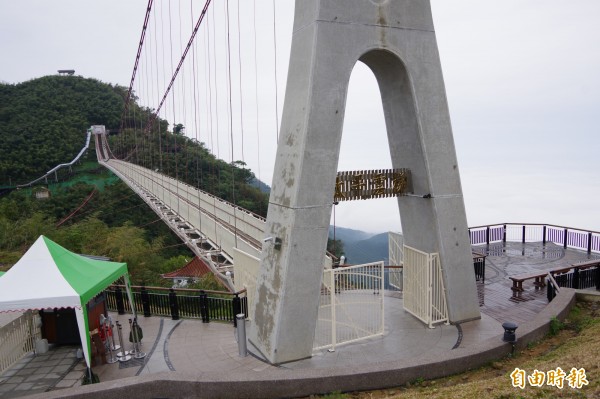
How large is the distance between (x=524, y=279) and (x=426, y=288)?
348 centimetres

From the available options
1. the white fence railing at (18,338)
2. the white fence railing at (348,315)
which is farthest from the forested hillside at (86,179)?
the white fence railing at (348,315)

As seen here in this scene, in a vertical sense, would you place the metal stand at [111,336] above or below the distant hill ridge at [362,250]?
above

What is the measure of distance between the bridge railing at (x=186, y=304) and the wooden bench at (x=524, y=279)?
21.5ft

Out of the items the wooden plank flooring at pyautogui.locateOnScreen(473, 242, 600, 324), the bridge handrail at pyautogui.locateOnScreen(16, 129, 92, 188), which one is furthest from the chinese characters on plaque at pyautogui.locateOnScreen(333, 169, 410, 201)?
the bridge handrail at pyautogui.locateOnScreen(16, 129, 92, 188)

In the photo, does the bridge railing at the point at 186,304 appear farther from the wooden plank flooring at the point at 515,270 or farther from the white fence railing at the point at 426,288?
the wooden plank flooring at the point at 515,270

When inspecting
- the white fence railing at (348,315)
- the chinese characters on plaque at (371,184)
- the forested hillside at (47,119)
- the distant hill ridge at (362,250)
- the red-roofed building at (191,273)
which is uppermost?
the forested hillside at (47,119)

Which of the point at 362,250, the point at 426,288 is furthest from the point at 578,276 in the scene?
the point at 362,250

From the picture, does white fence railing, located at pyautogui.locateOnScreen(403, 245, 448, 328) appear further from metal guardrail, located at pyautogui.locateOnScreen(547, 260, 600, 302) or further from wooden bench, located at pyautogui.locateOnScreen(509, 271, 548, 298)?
metal guardrail, located at pyautogui.locateOnScreen(547, 260, 600, 302)

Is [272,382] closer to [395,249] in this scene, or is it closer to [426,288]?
[426,288]

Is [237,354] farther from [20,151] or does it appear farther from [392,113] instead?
[20,151]

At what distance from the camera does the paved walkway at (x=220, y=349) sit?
6.62 m

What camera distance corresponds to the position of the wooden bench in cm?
976

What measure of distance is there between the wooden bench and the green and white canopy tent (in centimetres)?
906

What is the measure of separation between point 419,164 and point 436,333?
10.5ft
